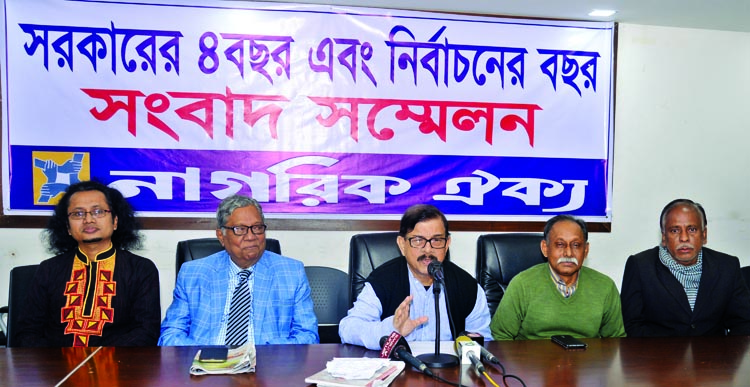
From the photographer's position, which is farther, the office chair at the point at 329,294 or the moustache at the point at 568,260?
the office chair at the point at 329,294

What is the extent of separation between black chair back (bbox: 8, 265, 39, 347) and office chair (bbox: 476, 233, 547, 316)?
6.50 feet

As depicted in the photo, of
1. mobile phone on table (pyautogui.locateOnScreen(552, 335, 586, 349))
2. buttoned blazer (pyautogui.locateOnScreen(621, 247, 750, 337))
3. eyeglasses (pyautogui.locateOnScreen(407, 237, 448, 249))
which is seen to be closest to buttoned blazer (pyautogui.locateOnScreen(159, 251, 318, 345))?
eyeglasses (pyautogui.locateOnScreen(407, 237, 448, 249))

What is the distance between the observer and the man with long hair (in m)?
2.62

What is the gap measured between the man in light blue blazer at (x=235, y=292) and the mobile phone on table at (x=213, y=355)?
1.64 feet

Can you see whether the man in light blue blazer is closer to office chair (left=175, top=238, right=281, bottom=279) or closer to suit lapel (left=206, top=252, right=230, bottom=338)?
suit lapel (left=206, top=252, right=230, bottom=338)

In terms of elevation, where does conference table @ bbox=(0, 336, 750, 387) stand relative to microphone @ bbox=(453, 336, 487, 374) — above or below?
below

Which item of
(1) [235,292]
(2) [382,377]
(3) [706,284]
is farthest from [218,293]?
(3) [706,284]

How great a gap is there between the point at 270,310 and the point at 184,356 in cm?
58

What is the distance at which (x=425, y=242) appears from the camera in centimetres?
242

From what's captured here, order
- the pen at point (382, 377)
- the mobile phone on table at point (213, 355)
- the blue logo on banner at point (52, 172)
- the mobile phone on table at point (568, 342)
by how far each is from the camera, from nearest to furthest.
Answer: the pen at point (382, 377)
the mobile phone on table at point (213, 355)
the mobile phone on table at point (568, 342)
the blue logo on banner at point (52, 172)

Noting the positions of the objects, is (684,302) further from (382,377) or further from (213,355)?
(213,355)

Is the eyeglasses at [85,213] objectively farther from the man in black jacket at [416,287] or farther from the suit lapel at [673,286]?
the suit lapel at [673,286]

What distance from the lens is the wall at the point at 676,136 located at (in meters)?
4.20

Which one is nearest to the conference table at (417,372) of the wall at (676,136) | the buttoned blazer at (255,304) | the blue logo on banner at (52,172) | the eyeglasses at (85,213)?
the buttoned blazer at (255,304)
